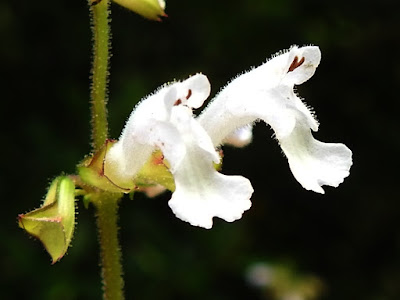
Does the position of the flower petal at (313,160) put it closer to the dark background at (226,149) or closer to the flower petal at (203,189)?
the flower petal at (203,189)

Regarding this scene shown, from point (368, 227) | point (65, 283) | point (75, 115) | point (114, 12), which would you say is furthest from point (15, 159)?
point (368, 227)

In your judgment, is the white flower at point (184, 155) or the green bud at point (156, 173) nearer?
the white flower at point (184, 155)

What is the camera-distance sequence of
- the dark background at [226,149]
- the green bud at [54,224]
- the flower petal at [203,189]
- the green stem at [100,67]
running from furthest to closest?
the dark background at [226,149] < the green stem at [100,67] < the green bud at [54,224] < the flower petal at [203,189]

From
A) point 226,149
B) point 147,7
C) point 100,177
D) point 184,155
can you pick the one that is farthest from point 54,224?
point 226,149

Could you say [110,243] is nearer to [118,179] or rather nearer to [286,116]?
[118,179]

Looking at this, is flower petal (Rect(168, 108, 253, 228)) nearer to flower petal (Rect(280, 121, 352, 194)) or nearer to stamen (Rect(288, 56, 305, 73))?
flower petal (Rect(280, 121, 352, 194))

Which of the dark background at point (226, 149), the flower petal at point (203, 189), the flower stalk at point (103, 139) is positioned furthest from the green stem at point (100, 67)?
the dark background at point (226, 149)

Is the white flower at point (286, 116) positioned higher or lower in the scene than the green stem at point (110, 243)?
higher
